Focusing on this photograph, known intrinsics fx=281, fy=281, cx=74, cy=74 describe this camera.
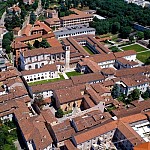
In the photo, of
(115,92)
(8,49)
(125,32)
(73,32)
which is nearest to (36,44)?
(8,49)

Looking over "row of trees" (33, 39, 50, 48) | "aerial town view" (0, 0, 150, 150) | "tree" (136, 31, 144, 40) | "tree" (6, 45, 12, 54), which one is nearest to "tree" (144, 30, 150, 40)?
"aerial town view" (0, 0, 150, 150)

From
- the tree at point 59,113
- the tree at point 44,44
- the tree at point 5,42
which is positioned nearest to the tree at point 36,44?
the tree at point 44,44

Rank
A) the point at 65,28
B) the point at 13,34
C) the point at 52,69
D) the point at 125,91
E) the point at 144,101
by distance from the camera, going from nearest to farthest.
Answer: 1. the point at 144,101
2. the point at 125,91
3. the point at 52,69
4. the point at 13,34
5. the point at 65,28

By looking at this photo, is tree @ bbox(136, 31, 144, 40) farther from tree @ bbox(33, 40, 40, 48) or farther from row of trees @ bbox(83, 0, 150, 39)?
tree @ bbox(33, 40, 40, 48)

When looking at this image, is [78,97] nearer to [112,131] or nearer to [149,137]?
[112,131]

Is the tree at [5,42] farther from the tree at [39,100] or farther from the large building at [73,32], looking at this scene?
the tree at [39,100]

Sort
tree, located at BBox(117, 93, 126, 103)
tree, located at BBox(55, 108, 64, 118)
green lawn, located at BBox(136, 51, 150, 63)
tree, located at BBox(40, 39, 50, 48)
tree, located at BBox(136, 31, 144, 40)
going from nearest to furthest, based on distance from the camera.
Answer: tree, located at BBox(55, 108, 64, 118) < tree, located at BBox(117, 93, 126, 103) < green lawn, located at BBox(136, 51, 150, 63) < tree, located at BBox(40, 39, 50, 48) < tree, located at BBox(136, 31, 144, 40)

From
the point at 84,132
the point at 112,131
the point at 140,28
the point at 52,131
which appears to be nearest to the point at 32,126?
the point at 52,131

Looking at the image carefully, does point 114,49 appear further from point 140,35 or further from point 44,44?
point 44,44
